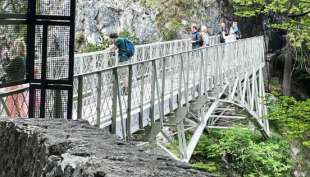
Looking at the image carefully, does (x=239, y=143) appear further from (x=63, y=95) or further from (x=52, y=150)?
(x=52, y=150)

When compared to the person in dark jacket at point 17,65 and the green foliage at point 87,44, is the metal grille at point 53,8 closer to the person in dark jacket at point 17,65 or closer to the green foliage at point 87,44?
the person in dark jacket at point 17,65

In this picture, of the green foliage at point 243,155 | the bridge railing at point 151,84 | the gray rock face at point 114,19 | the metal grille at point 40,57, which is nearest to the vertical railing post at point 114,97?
the bridge railing at point 151,84

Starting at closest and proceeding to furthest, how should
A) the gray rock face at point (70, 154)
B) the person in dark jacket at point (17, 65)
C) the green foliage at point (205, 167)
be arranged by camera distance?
the gray rock face at point (70, 154), the green foliage at point (205, 167), the person in dark jacket at point (17, 65)

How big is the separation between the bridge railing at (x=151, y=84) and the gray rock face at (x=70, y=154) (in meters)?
3.39

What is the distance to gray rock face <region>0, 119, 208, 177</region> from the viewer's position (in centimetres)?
288

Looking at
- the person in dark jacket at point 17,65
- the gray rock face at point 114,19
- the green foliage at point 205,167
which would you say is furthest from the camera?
the gray rock face at point 114,19

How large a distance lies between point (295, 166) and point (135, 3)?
9.90 m

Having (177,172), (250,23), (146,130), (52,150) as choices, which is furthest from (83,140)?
(250,23)

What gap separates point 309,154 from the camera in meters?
27.6

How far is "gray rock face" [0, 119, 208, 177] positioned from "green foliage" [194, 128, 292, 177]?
740 inches

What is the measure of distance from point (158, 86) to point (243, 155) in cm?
1208

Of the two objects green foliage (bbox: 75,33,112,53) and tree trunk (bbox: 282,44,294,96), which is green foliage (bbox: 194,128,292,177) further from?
tree trunk (bbox: 282,44,294,96)

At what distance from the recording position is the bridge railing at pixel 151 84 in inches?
349

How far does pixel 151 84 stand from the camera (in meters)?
11.9
